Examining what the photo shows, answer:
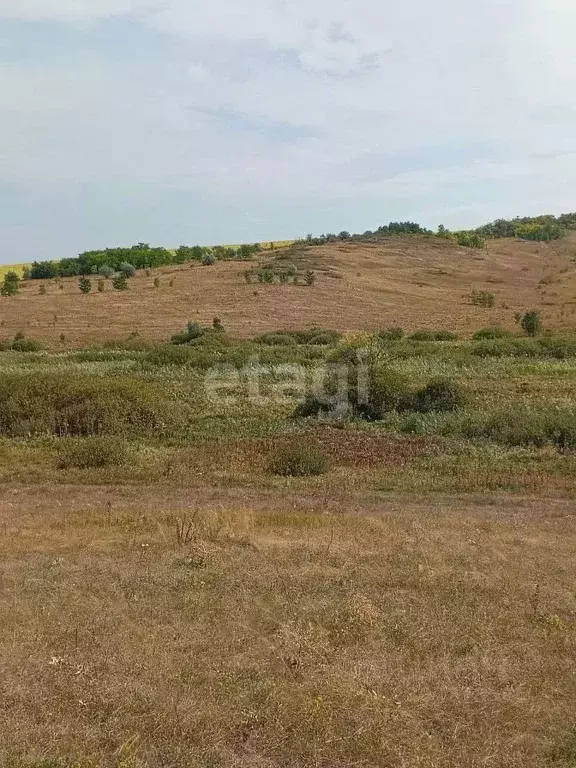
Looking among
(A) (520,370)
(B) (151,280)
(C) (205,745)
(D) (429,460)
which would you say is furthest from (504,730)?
(B) (151,280)

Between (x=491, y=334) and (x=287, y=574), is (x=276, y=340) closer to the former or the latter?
(x=491, y=334)

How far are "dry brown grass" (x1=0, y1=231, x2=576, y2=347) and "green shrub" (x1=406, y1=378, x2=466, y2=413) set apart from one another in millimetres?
17404

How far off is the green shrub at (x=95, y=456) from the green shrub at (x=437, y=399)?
297 inches

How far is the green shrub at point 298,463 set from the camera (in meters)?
12.3

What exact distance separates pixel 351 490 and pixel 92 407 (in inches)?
292

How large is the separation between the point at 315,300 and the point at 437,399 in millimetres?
26020

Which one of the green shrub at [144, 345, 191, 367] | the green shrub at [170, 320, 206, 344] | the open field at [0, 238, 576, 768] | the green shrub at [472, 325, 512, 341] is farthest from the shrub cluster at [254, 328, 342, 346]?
the open field at [0, 238, 576, 768]

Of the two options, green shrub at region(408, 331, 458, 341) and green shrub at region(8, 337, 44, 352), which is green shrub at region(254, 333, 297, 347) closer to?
green shrub at region(408, 331, 458, 341)

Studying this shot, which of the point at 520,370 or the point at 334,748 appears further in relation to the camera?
the point at 520,370

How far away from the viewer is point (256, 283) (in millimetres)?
46438

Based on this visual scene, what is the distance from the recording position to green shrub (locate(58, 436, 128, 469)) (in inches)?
506

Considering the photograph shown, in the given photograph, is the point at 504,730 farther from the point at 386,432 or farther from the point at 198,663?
the point at 386,432

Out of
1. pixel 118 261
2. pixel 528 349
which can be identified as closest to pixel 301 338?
pixel 528 349

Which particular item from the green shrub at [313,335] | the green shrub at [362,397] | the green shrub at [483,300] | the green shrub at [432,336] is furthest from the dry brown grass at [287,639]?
the green shrub at [483,300]
